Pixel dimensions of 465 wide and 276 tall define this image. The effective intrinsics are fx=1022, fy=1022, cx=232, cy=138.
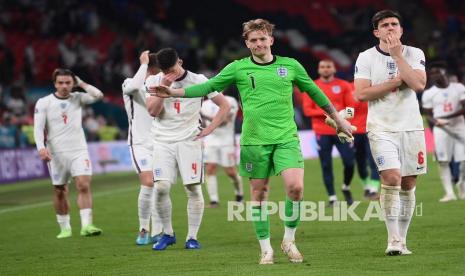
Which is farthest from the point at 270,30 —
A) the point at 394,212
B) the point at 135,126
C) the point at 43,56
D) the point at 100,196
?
the point at 43,56

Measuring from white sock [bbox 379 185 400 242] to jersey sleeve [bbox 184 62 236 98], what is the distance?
78.7 inches

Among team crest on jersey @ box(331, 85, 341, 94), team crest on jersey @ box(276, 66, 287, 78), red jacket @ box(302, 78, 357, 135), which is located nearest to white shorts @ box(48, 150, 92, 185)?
red jacket @ box(302, 78, 357, 135)

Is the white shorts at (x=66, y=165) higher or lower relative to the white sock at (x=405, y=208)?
A: higher

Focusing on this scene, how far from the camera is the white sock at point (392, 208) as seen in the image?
1068cm

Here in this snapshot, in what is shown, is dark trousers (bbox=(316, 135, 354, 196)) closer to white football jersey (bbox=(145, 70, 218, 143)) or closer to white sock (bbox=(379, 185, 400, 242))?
white football jersey (bbox=(145, 70, 218, 143))

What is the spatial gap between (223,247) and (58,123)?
3.91m

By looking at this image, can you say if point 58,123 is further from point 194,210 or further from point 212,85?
point 212,85

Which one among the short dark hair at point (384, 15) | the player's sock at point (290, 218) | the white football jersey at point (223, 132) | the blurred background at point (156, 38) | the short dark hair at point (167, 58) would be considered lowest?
the player's sock at point (290, 218)

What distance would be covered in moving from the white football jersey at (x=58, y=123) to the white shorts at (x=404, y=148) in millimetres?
5782

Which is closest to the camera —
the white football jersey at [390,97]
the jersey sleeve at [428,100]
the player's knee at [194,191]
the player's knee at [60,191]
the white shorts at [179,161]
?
the white football jersey at [390,97]

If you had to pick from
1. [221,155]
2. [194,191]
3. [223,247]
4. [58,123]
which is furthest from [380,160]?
[221,155]

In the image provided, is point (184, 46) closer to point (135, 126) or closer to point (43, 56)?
point (43, 56)

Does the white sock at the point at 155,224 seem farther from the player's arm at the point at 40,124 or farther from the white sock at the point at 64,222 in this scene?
the player's arm at the point at 40,124

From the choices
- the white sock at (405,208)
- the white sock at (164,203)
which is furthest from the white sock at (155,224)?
the white sock at (405,208)
